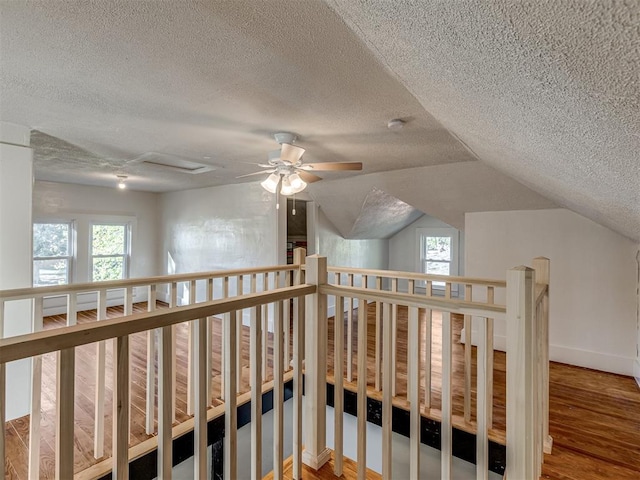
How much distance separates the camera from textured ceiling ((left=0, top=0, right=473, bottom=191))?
123 cm

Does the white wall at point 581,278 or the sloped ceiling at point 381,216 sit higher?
the sloped ceiling at point 381,216

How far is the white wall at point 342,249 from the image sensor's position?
5102 millimetres

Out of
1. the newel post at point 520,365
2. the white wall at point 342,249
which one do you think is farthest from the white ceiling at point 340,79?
the white wall at point 342,249

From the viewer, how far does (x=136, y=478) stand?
2027mm

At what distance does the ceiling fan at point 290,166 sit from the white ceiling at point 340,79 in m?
0.18

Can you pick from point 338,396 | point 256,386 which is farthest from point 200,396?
point 338,396

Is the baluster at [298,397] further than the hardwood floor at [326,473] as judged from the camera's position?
No

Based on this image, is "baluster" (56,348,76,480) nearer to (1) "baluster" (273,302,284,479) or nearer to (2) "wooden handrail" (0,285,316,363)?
(2) "wooden handrail" (0,285,316,363)

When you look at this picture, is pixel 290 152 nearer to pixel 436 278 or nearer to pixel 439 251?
pixel 436 278

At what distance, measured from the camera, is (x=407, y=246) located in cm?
672

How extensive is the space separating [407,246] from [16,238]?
599cm

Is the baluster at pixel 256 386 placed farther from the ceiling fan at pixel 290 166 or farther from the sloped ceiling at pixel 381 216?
the sloped ceiling at pixel 381 216

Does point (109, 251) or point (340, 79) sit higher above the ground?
point (340, 79)

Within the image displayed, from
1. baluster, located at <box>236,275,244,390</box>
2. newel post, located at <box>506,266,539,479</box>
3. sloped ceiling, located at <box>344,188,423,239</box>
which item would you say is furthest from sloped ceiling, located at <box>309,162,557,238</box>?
newel post, located at <box>506,266,539,479</box>
